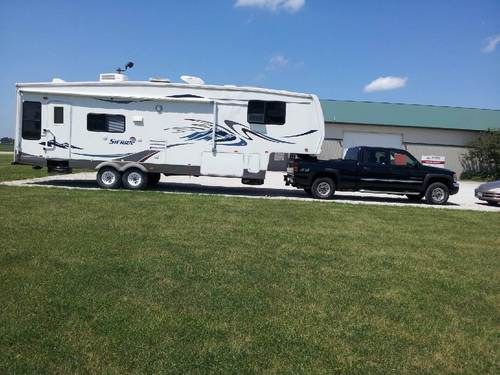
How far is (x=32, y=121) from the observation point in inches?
640

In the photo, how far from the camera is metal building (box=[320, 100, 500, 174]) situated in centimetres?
3884

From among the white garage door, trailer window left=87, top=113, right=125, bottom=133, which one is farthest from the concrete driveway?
the white garage door

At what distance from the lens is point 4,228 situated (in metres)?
8.28

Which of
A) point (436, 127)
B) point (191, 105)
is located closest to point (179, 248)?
point (191, 105)

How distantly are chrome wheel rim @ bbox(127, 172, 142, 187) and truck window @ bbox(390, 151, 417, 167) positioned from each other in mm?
8246

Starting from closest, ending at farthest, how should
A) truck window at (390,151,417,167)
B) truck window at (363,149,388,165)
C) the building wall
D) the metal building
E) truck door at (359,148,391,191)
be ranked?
truck door at (359,148,391,191)
truck window at (363,149,388,165)
truck window at (390,151,417,167)
the building wall
the metal building

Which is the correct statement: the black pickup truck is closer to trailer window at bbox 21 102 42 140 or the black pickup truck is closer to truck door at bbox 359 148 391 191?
truck door at bbox 359 148 391 191

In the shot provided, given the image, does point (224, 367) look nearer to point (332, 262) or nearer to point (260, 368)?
point (260, 368)

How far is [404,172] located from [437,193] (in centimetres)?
141

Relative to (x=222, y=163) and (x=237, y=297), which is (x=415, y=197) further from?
(x=237, y=297)

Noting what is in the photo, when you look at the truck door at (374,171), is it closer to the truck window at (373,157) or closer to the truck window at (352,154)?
the truck window at (373,157)

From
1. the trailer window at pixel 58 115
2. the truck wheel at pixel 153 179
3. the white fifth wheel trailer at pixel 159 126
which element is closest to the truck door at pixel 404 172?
the white fifth wheel trailer at pixel 159 126

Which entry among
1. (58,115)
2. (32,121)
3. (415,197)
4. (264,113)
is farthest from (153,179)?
(415,197)

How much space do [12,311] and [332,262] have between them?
418cm
